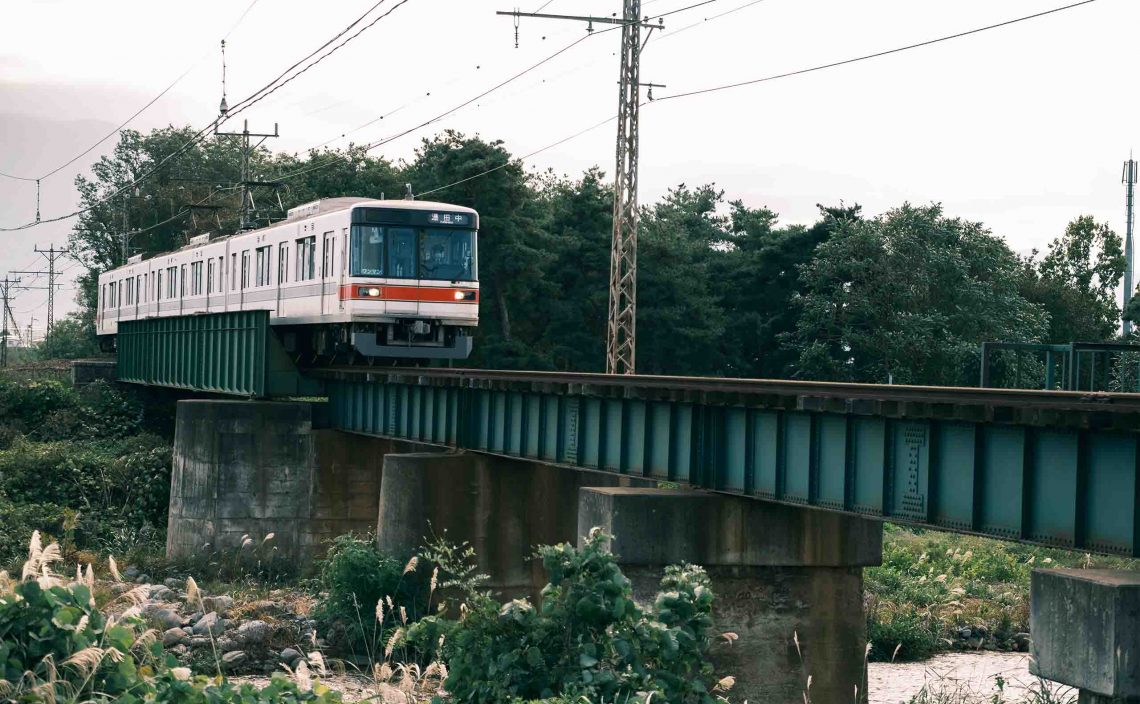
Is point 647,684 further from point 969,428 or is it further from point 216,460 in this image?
point 216,460

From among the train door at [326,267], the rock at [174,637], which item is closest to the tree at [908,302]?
the train door at [326,267]

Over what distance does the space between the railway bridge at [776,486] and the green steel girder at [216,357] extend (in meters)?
2.12

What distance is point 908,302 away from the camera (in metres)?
61.1

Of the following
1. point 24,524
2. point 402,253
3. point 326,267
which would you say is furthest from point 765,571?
point 24,524

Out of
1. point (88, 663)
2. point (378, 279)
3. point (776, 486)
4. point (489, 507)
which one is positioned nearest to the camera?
point (88, 663)

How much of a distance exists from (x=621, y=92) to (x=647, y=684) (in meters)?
27.9

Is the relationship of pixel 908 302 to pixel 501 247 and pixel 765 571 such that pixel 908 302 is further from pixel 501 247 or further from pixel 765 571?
pixel 765 571

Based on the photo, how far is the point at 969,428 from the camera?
43.2 ft

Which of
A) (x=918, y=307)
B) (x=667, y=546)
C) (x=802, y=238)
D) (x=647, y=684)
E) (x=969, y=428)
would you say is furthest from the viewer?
(x=802, y=238)

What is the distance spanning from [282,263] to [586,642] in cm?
2583

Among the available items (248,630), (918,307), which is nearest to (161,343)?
(248,630)

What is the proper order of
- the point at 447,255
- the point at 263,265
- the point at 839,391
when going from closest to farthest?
the point at 839,391 < the point at 447,255 < the point at 263,265

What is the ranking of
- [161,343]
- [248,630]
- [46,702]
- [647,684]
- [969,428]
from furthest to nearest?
[161,343]
[248,630]
[969,428]
[647,684]
[46,702]

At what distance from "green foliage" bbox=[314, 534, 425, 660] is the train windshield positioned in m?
6.20
